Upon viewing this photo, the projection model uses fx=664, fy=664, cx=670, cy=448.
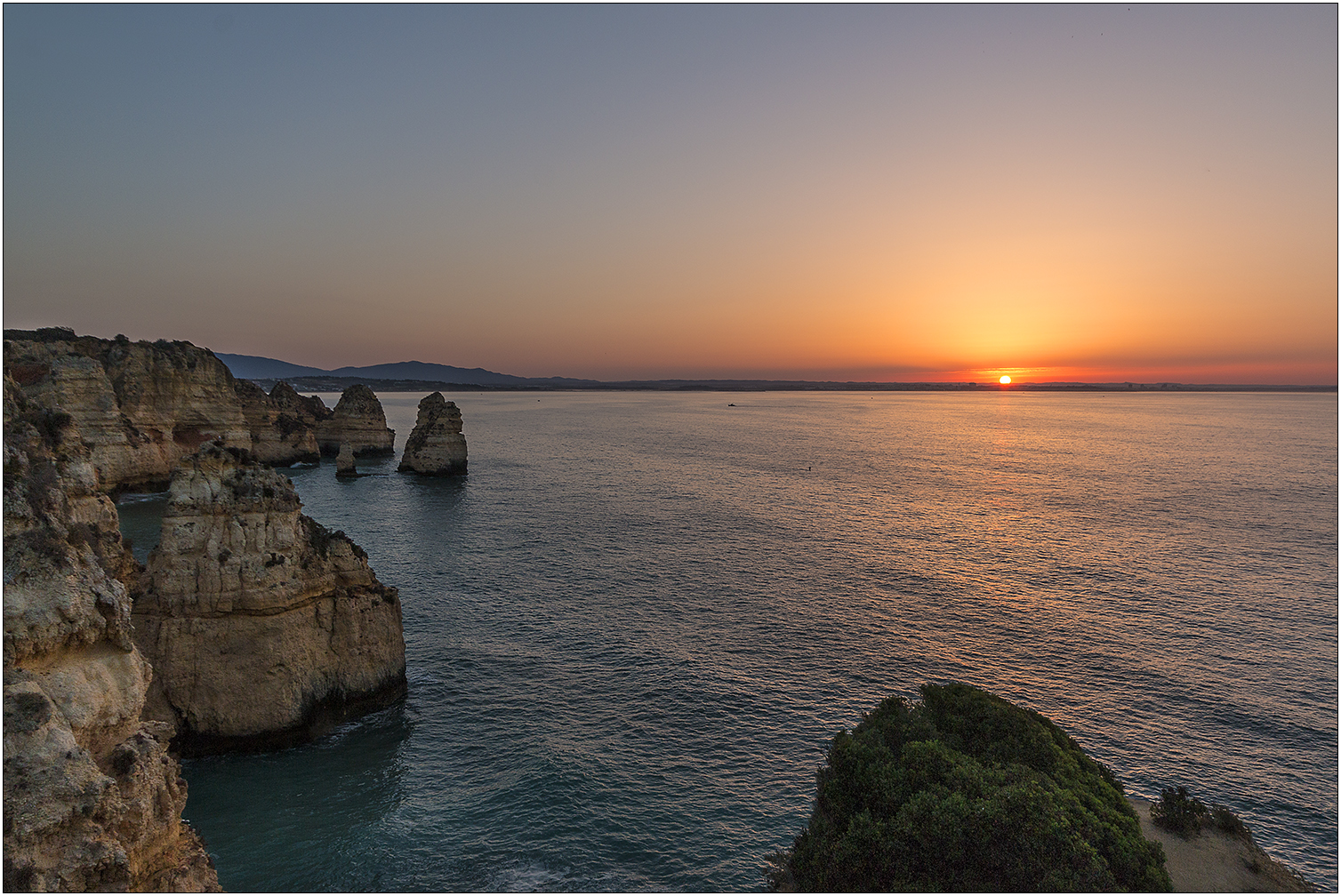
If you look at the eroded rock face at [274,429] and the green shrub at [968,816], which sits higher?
the eroded rock face at [274,429]

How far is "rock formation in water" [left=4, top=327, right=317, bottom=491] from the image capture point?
58469 millimetres

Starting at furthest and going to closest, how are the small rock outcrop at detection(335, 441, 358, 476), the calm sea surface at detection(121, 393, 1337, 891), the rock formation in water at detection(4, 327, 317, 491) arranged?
the small rock outcrop at detection(335, 441, 358, 476) → the rock formation in water at detection(4, 327, 317, 491) → the calm sea surface at detection(121, 393, 1337, 891)

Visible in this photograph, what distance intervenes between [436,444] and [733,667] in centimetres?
6862

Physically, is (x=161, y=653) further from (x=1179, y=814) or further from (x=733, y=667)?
(x=1179, y=814)

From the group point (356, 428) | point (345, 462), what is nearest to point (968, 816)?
point (345, 462)

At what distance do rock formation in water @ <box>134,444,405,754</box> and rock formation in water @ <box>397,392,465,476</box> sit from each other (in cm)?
6523

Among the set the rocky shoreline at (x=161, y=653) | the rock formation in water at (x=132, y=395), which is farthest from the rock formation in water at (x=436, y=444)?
the rocky shoreline at (x=161, y=653)

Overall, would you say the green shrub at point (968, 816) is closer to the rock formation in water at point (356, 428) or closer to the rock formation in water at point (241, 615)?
the rock formation in water at point (241, 615)

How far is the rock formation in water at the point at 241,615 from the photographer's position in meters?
24.7

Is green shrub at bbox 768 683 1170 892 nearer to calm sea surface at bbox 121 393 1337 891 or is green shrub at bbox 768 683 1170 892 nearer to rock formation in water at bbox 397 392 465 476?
calm sea surface at bbox 121 393 1337 891

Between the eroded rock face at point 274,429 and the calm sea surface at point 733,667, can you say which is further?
the eroded rock face at point 274,429

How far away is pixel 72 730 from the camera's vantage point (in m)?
12.6

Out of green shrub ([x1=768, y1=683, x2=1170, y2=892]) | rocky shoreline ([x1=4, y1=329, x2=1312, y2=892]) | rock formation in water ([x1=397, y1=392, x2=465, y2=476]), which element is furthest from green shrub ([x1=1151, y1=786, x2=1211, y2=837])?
rock formation in water ([x1=397, y1=392, x2=465, y2=476])

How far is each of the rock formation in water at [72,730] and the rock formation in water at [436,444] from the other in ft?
250
